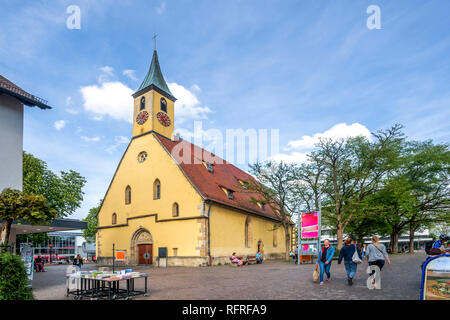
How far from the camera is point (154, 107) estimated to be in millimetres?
31859

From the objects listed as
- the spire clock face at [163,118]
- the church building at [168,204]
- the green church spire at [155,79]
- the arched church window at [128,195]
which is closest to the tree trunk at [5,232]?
the church building at [168,204]

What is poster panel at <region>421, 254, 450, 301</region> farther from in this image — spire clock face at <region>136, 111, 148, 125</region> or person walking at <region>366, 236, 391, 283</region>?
spire clock face at <region>136, 111, 148, 125</region>

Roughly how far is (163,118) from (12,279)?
2590cm

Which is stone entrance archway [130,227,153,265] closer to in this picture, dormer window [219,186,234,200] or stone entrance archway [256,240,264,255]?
dormer window [219,186,234,200]

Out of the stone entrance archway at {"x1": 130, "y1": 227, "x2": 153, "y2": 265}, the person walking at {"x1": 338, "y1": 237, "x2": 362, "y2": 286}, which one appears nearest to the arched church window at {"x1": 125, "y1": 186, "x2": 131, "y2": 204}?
the stone entrance archway at {"x1": 130, "y1": 227, "x2": 153, "y2": 265}

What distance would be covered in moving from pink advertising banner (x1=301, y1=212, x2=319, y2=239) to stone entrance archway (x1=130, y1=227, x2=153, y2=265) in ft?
44.2

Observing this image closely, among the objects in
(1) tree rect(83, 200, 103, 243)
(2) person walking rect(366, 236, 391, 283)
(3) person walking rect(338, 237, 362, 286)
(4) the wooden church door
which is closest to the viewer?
(2) person walking rect(366, 236, 391, 283)

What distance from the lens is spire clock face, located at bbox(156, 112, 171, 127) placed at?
32.0 meters

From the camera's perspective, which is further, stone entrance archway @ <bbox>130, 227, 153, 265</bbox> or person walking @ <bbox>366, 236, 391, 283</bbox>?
stone entrance archway @ <bbox>130, 227, 153, 265</bbox>

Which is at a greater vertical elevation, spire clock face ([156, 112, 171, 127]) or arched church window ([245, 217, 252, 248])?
spire clock face ([156, 112, 171, 127])

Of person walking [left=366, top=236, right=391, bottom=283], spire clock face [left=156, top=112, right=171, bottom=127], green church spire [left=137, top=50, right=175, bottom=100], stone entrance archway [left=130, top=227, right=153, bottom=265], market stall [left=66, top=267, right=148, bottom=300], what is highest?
green church spire [left=137, top=50, right=175, bottom=100]

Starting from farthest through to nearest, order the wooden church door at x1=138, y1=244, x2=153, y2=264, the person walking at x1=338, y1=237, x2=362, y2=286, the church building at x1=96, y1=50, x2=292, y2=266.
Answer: the wooden church door at x1=138, y1=244, x2=153, y2=264, the church building at x1=96, y1=50, x2=292, y2=266, the person walking at x1=338, y1=237, x2=362, y2=286

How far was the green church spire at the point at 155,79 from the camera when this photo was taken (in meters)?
33.2
